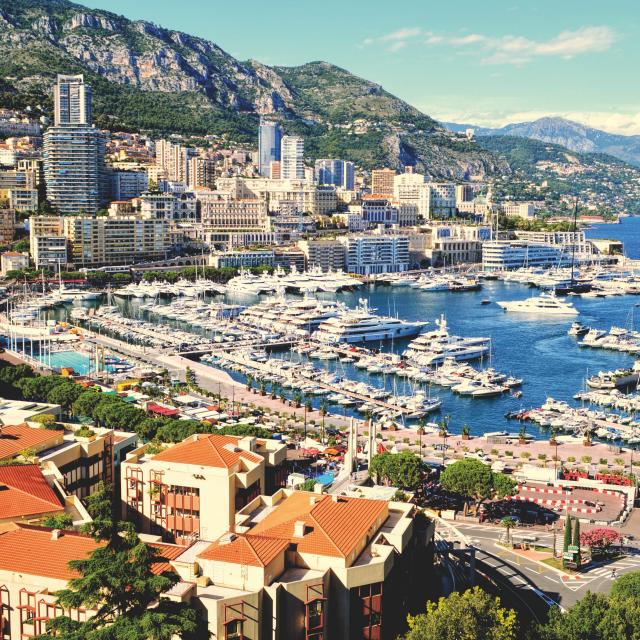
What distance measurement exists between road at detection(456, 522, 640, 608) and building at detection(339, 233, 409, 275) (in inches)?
2888

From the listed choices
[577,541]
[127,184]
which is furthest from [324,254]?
[577,541]

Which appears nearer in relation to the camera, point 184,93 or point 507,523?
point 507,523

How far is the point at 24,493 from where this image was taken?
16.1 m

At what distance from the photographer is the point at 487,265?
326 feet

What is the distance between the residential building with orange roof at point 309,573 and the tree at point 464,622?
2.76 ft

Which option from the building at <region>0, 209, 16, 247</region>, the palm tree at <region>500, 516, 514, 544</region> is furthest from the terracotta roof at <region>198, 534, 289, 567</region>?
the building at <region>0, 209, 16, 247</region>

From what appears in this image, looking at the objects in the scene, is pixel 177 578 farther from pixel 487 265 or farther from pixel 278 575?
pixel 487 265

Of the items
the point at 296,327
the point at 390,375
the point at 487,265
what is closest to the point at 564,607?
the point at 390,375

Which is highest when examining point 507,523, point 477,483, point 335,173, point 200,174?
point 335,173

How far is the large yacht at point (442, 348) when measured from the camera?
156 ft

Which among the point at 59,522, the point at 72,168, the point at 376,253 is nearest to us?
the point at 59,522

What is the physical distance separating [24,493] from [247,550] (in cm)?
509

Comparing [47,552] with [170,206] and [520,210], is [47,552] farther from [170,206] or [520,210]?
[520,210]

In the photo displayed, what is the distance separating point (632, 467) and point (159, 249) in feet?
210
